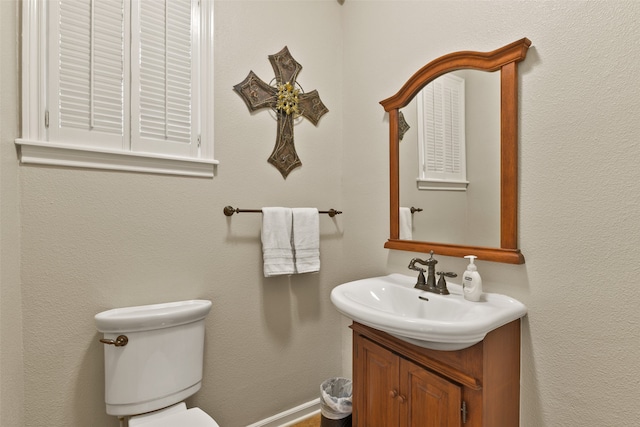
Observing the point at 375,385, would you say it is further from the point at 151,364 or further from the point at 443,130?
the point at 443,130

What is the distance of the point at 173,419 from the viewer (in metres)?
1.20

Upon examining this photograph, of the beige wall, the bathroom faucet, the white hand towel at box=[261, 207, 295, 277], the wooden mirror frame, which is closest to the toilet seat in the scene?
the beige wall

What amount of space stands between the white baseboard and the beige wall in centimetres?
4

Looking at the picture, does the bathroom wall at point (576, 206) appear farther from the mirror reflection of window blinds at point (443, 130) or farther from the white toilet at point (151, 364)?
the white toilet at point (151, 364)

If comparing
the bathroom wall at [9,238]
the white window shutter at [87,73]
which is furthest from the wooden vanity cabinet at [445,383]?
the white window shutter at [87,73]

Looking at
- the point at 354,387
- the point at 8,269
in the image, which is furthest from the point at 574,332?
the point at 8,269

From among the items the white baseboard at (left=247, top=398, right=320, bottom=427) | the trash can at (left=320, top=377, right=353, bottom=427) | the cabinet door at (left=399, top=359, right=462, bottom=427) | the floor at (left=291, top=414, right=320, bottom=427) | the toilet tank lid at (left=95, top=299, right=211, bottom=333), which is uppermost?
the toilet tank lid at (left=95, top=299, right=211, bottom=333)

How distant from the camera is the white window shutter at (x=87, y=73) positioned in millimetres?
1209

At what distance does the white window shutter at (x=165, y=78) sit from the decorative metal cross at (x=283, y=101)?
0.33m

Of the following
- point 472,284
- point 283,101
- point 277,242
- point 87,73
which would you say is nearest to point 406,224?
point 472,284

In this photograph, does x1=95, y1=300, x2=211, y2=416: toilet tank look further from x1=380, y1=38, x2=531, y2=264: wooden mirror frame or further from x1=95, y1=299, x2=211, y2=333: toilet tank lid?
x1=380, y1=38, x2=531, y2=264: wooden mirror frame

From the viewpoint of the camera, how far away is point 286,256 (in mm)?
1667

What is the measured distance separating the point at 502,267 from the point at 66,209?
1.77 metres

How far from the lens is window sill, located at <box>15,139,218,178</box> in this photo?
1.16 meters
